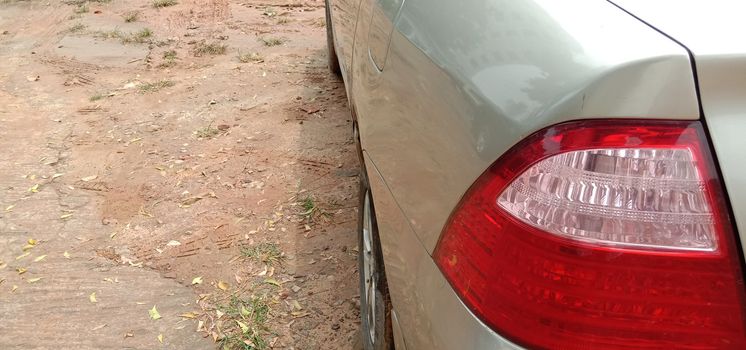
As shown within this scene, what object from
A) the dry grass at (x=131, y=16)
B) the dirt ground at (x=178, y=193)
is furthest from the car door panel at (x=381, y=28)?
the dry grass at (x=131, y=16)

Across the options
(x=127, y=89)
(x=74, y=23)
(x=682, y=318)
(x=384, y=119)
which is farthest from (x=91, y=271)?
(x=74, y=23)

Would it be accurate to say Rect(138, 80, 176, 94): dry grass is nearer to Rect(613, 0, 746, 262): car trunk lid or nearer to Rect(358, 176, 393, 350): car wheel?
Rect(358, 176, 393, 350): car wheel

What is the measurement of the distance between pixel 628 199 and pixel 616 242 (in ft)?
0.23

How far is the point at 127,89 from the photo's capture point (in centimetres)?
556

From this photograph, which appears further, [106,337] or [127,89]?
[127,89]

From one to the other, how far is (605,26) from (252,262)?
2.49 m

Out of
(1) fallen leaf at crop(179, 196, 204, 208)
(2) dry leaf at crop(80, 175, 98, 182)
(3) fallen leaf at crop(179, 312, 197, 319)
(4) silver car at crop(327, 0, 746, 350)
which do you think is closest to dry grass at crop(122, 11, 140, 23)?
(2) dry leaf at crop(80, 175, 98, 182)

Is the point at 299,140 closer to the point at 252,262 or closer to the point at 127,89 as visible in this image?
the point at 252,262

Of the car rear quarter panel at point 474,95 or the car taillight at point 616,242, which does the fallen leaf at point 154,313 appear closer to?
the car rear quarter panel at point 474,95

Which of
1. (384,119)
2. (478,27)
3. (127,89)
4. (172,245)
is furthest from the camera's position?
(127,89)

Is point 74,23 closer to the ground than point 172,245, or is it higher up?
higher up

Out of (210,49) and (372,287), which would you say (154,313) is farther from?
(210,49)

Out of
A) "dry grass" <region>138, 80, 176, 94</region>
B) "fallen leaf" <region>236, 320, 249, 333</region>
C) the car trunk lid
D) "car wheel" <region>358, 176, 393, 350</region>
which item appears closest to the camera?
A: the car trunk lid

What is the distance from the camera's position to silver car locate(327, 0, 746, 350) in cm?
102
